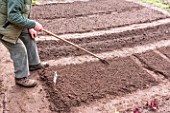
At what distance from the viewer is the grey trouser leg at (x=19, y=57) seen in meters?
3.81

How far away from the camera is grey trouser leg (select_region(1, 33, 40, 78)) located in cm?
382

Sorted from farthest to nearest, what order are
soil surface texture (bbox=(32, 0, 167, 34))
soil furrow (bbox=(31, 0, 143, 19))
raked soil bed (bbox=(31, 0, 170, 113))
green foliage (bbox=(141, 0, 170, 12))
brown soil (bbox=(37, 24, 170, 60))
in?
1. green foliage (bbox=(141, 0, 170, 12))
2. soil furrow (bbox=(31, 0, 143, 19))
3. soil surface texture (bbox=(32, 0, 167, 34))
4. brown soil (bbox=(37, 24, 170, 60))
5. raked soil bed (bbox=(31, 0, 170, 113))

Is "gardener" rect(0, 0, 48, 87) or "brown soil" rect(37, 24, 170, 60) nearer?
"gardener" rect(0, 0, 48, 87)

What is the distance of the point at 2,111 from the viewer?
11.8ft

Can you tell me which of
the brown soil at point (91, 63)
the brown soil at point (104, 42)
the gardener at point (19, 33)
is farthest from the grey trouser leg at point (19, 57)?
the brown soil at point (104, 42)

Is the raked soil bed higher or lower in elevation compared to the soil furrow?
lower

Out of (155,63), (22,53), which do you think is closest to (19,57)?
(22,53)

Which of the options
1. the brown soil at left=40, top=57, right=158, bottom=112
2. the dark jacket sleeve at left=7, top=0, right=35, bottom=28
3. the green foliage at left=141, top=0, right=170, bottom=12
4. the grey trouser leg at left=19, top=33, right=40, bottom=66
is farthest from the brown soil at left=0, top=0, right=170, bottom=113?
the dark jacket sleeve at left=7, top=0, right=35, bottom=28

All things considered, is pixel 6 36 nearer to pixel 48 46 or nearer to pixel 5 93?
pixel 5 93

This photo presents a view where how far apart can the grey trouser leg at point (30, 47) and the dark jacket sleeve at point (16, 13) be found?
56 centimetres

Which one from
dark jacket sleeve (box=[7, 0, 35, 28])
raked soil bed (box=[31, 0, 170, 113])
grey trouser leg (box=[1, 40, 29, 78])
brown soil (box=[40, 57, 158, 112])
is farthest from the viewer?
raked soil bed (box=[31, 0, 170, 113])

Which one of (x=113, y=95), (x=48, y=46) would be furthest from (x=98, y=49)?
(x=113, y=95)

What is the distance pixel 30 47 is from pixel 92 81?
1.09 metres

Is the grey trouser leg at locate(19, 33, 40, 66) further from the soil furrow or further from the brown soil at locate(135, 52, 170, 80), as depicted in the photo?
the soil furrow
